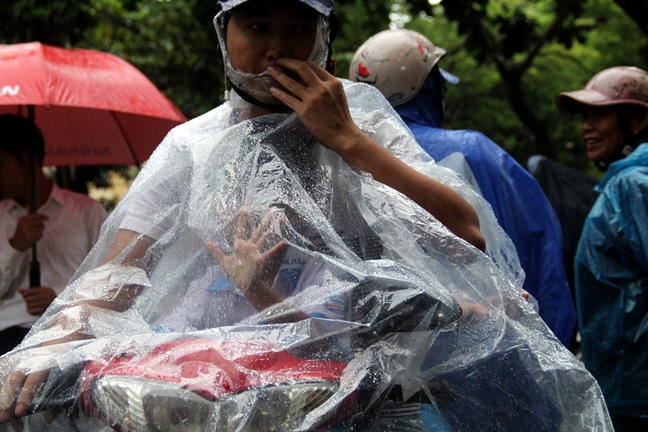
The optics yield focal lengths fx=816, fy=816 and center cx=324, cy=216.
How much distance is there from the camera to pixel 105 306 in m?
1.65

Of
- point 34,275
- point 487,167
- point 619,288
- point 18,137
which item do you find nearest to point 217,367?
point 487,167

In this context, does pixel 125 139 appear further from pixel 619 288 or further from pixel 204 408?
pixel 204 408

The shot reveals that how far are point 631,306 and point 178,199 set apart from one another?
2199 mm

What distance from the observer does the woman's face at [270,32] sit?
70.5 inches

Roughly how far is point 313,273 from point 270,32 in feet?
1.91

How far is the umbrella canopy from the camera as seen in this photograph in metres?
4.11

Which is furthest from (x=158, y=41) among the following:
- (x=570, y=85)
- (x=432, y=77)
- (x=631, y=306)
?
(x=631, y=306)

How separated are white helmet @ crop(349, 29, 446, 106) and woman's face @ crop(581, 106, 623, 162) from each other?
979mm

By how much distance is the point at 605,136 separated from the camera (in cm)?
381

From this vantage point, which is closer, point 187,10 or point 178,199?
point 178,199

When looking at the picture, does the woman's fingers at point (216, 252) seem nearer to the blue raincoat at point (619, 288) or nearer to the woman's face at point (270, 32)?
the woman's face at point (270, 32)

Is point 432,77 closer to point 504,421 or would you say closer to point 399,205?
point 399,205

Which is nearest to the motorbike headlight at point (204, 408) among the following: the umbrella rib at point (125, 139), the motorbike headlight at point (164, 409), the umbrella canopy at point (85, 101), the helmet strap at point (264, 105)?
the motorbike headlight at point (164, 409)

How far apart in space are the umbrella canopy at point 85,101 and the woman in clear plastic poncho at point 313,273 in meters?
2.47
